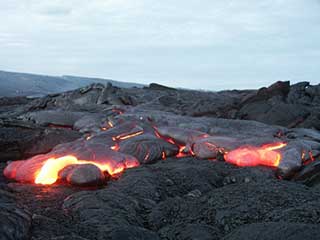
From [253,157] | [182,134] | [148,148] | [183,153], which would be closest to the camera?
[253,157]

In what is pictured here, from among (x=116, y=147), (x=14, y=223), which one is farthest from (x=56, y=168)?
(x=14, y=223)

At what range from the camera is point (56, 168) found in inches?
274

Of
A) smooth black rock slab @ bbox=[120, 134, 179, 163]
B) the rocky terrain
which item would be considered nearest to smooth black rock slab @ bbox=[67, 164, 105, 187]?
the rocky terrain

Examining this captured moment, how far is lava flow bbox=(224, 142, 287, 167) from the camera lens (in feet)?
25.2

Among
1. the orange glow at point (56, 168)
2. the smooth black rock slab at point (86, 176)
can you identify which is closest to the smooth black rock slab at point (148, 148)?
the orange glow at point (56, 168)

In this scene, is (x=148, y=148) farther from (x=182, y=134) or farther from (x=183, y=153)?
(x=182, y=134)

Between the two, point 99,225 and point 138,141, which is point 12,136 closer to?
point 138,141

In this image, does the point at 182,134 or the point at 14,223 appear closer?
the point at 14,223

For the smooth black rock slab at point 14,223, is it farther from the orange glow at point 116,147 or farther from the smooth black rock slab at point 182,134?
the smooth black rock slab at point 182,134

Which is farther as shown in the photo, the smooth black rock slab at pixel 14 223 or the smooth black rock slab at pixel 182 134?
the smooth black rock slab at pixel 182 134

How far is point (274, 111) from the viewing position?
1371cm

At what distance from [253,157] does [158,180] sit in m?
2.24

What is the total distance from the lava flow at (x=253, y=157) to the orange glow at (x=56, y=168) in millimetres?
1975

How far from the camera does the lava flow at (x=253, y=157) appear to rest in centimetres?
768
